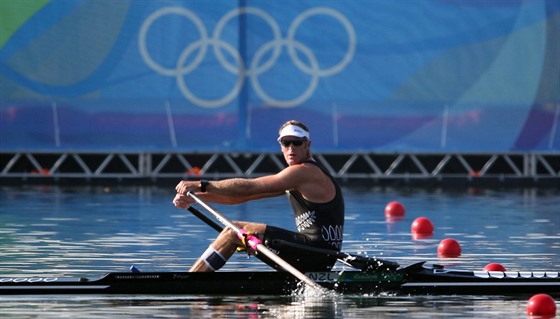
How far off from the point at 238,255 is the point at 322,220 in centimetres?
447

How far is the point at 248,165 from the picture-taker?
31.5 m

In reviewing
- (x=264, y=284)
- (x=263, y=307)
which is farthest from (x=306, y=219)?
(x=263, y=307)

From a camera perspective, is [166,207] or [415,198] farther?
[415,198]

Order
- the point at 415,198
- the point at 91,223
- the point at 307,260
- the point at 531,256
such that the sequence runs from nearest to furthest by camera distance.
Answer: the point at 307,260
the point at 531,256
the point at 91,223
the point at 415,198

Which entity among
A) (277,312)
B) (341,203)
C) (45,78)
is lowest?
(277,312)

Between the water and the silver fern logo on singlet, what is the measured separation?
0.71 meters

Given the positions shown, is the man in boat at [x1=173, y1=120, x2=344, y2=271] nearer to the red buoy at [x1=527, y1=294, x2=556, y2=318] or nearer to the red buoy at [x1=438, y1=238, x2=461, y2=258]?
the red buoy at [x1=527, y1=294, x2=556, y2=318]

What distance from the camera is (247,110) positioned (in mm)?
29844

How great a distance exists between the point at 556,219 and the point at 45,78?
38.9ft

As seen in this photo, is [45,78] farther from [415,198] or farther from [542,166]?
[542,166]

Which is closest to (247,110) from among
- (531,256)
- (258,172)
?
(258,172)

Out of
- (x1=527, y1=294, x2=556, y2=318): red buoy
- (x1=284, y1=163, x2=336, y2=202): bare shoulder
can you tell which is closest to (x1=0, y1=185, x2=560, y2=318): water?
(x1=527, y1=294, x2=556, y2=318): red buoy

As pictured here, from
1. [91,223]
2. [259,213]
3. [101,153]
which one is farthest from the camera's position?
[101,153]

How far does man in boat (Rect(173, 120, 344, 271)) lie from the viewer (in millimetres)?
13133
